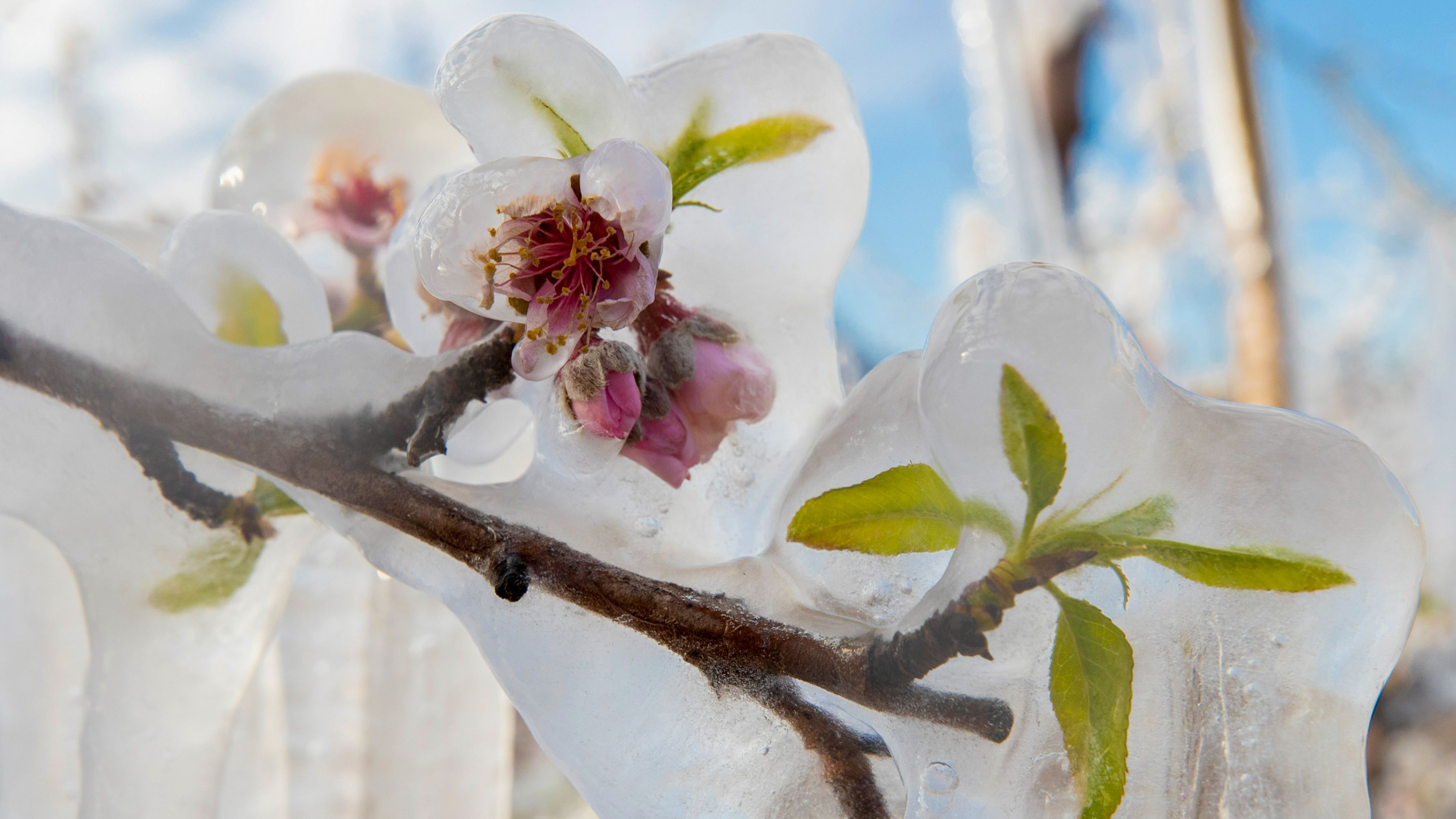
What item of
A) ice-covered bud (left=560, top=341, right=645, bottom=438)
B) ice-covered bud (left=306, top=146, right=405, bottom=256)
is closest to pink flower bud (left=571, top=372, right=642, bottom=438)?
ice-covered bud (left=560, top=341, right=645, bottom=438)

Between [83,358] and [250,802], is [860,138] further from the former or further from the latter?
[250,802]

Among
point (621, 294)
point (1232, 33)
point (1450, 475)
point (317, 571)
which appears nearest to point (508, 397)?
point (621, 294)

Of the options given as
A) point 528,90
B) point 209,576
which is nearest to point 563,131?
point 528,90

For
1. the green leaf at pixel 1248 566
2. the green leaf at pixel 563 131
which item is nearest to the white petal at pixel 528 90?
the green leaf at pixel 563 131

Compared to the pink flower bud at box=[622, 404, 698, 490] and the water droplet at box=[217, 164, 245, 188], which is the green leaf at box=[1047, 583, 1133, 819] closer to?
the pink flower bud at box=[622, 404, 698, 490]

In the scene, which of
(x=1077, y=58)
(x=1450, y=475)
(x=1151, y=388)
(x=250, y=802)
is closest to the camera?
(x=1151, y=388)

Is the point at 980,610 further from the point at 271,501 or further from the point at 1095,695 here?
the point at 271,501
